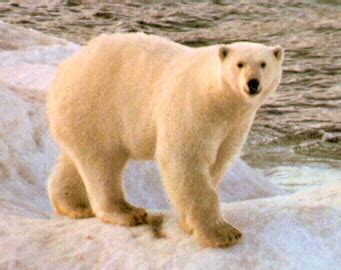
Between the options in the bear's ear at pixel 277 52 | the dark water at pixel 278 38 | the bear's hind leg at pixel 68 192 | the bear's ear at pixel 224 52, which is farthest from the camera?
the dark water at pixel 278 38

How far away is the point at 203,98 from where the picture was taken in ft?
16.5

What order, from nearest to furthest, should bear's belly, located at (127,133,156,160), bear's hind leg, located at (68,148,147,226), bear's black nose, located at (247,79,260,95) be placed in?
bear's black nose, located at (247,79,260,95) → bear's belly, located at (127,133,156,160) → bear's hind leg, located at (68,148,147,226)

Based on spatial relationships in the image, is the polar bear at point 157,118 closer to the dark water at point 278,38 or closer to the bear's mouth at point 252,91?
the bear's mouth at point 252,91

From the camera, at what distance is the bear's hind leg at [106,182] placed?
18.4ft

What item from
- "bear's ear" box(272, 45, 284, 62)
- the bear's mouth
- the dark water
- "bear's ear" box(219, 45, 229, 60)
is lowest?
the dark water

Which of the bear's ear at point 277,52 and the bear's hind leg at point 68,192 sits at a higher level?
the bear's ear at point 277,52

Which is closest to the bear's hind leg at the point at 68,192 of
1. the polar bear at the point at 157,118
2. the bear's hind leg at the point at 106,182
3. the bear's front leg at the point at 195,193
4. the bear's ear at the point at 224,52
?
the polar bear at the point at 157,118

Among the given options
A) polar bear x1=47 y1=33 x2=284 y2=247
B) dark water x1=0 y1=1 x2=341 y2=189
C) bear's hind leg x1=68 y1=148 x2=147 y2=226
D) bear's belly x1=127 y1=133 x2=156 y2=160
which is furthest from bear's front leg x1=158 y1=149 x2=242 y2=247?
dark water x1=0 y1=1 x2=341 y2=189

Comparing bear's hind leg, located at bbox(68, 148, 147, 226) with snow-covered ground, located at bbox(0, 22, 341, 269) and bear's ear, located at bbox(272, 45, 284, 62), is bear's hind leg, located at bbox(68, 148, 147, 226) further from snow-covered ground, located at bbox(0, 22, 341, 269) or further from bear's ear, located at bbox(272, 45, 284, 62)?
bear's ear, located at bbox(272, 45, 284, 62)

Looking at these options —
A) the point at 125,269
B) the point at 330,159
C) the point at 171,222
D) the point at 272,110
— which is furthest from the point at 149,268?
the point at 272,110

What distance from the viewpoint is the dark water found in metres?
12.9

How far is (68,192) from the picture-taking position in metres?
6.07

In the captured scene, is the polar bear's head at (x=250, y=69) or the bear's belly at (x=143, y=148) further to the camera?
the bear's belly at (x=143, y=148)

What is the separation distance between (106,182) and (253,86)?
1.16m
